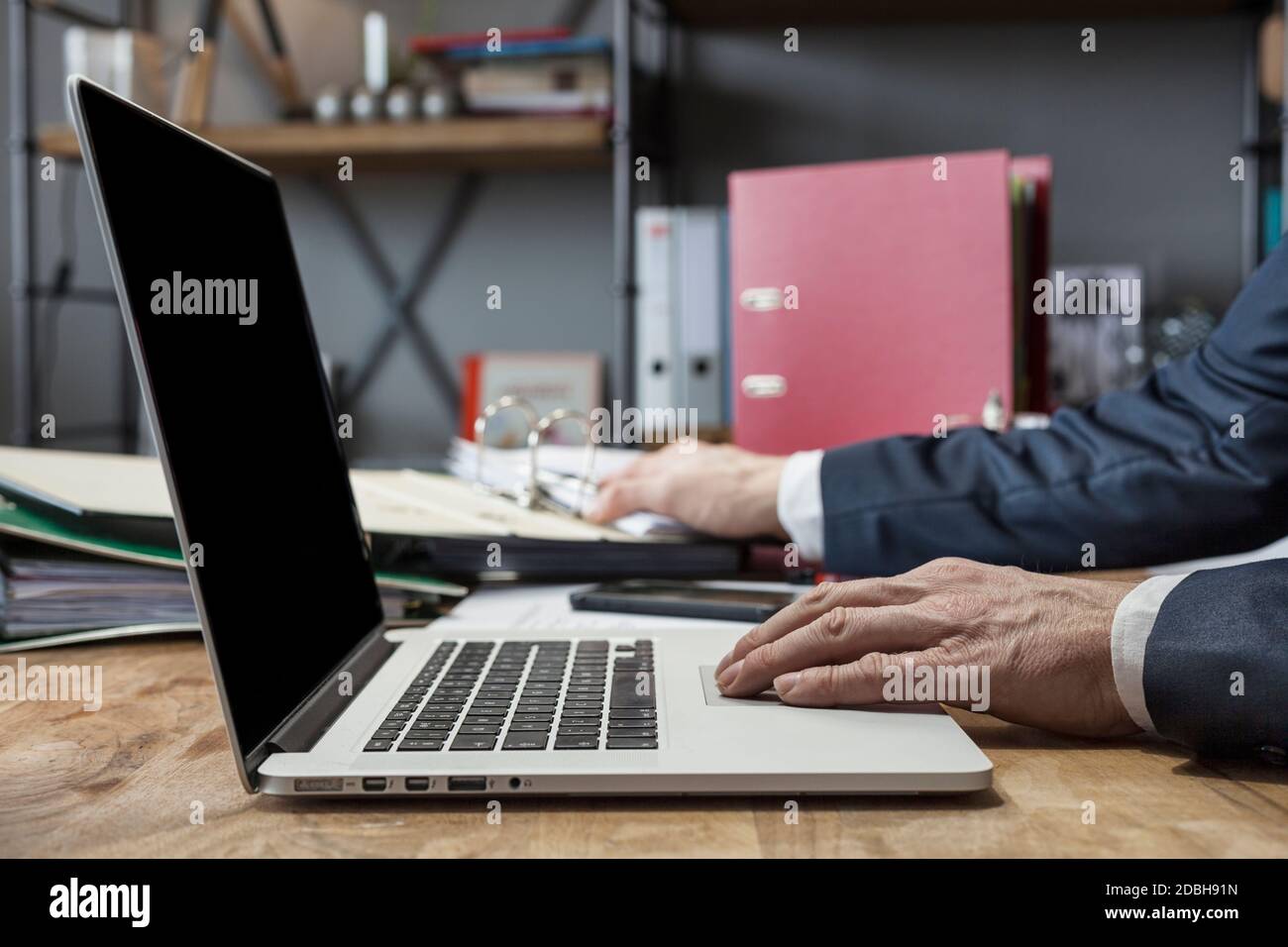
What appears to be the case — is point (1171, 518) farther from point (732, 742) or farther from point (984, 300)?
point (984, 300)

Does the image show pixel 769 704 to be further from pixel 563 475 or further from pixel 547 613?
pixel 563 475

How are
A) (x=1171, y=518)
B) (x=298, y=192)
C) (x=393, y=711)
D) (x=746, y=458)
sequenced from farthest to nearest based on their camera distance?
1. (x=298, y=192)
2. (x=746, y=458)
3. (x=1171, y=518)
4. (x=393, y=711)

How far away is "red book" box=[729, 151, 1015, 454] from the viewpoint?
1376mm

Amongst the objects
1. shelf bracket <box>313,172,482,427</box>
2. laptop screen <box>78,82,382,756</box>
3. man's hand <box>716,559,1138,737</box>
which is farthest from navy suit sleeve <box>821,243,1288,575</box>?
shelf bracket <box>313,172,482,427</box>

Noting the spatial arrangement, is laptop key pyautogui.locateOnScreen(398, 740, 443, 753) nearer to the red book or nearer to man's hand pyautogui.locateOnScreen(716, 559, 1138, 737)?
man's hand pyautogui.locateOnScreen(716, 559, 1138, 737)

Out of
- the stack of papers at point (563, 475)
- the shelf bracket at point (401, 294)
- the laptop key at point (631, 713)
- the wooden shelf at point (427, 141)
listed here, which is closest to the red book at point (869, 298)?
the stack of papers at point (563, 475)

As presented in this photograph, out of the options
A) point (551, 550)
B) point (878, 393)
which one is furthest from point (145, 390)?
point (878, 393)

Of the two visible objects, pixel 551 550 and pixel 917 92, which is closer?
pixel 551 550

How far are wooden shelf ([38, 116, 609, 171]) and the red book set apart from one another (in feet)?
2.37

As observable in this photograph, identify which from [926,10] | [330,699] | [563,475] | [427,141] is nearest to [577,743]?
[330,699]

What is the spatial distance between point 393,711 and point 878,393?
3.41 ft

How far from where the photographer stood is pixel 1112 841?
369 millimetres

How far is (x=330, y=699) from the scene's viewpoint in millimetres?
492
